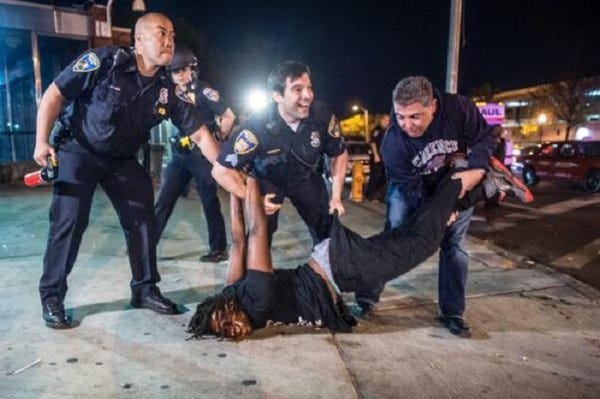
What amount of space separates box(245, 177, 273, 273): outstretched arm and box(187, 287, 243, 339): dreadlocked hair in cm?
23

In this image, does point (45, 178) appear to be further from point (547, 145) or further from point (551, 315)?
point (547, 145)

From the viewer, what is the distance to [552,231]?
8.19m

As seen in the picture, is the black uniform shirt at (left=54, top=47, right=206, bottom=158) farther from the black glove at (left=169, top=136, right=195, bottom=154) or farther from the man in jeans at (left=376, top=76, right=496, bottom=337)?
the man in jeans at (left=376, top=76, right=496, bottom=337)

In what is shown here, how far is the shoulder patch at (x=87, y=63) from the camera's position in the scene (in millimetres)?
3340

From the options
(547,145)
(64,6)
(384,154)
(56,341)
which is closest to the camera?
(56,341)

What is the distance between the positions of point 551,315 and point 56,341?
10.6 ft

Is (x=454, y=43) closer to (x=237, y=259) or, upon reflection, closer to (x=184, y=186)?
(x=184, y=186)

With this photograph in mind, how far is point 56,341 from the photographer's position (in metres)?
3.20

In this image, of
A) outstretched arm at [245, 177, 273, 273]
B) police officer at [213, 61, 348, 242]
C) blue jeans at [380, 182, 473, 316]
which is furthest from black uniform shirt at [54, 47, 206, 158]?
blue jeans at [380, 182, 473, 316]

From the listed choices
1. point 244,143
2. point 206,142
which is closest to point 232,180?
point 244,143

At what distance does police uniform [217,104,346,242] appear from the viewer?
3609 millimetres

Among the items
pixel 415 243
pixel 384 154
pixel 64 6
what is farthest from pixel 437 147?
pixel 64 6

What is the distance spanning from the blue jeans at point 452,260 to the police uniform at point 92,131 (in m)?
1.70

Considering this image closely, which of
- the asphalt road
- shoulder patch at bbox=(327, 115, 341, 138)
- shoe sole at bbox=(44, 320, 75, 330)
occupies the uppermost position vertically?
shoulder patch at bbox=(327, 115, 341, 138)
